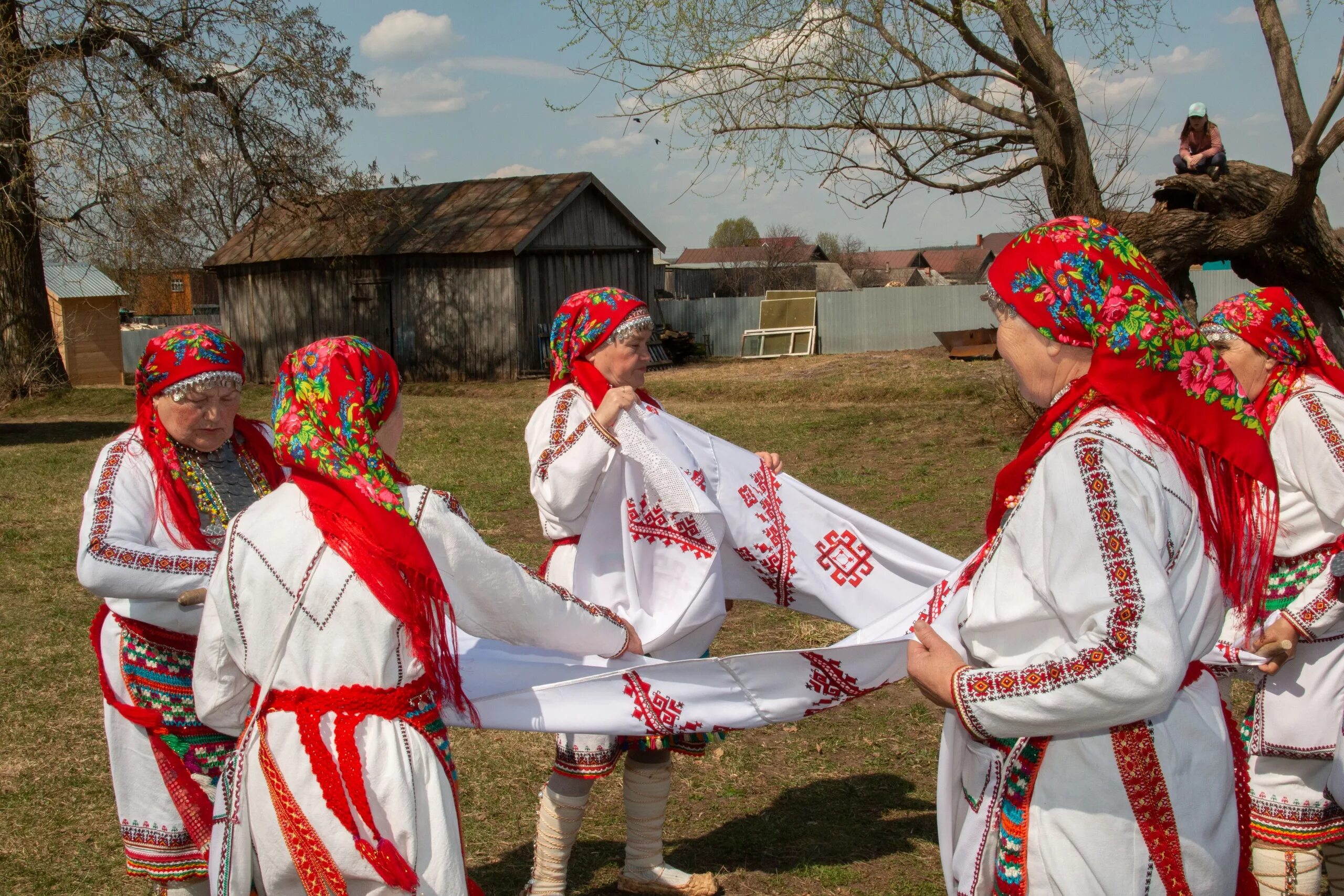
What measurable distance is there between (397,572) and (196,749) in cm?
130

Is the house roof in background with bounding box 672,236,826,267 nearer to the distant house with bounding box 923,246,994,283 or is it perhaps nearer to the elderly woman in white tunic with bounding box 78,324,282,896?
the distant house with bounding box 923,246,994,283

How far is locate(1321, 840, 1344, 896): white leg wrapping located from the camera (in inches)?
128

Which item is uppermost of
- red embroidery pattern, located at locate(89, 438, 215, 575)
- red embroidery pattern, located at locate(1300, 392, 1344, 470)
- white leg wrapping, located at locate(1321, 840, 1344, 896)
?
red embroidery pattern, located at locate(1300, 392, 1344, 470)

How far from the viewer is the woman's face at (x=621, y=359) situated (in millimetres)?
3750

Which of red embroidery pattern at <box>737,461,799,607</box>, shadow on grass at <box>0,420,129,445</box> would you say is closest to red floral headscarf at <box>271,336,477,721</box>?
red embroidery pattern at <box>737,461,799,607</box>

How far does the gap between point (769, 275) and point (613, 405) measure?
1575 inches

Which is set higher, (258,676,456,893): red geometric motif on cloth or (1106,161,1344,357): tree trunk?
(1106,161,1344,357): tree trunk

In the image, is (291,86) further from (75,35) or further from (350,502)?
(350,502)

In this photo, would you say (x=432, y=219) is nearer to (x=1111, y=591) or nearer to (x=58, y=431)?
(x=58, y=431)

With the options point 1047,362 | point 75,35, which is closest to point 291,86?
point 75,35

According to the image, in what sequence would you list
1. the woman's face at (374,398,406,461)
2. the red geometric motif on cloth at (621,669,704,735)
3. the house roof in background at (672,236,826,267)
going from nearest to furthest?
the woman's face at (374,398,406,461)
the red geometric motif on cloth at (621,669,704,735)
the house roof in background at (672,236,826,267)

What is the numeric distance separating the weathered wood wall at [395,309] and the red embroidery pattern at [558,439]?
18823 millimetres

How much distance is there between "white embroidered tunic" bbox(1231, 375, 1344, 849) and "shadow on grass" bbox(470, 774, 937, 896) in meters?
1.31

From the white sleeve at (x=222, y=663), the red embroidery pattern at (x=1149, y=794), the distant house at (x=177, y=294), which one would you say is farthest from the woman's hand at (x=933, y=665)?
the distant house at (x=177, y=294)
